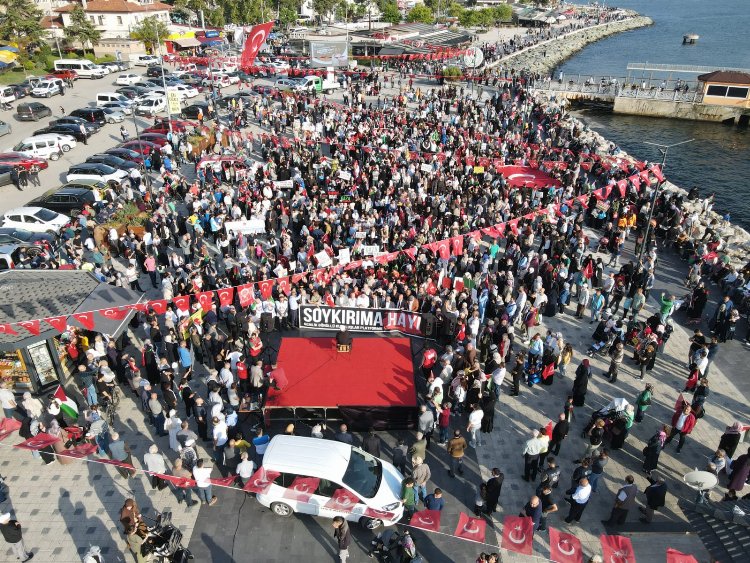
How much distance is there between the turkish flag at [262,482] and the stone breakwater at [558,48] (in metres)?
68.8

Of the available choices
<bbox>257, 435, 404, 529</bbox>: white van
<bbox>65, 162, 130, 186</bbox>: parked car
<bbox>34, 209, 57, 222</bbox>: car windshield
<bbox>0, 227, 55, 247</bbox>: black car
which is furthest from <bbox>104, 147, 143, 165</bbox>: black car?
<bbox>257, 435, 404, 529</bbox>: white van

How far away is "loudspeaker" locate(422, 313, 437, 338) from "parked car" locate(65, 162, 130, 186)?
758 inches

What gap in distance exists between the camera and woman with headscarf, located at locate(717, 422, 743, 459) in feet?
42.1

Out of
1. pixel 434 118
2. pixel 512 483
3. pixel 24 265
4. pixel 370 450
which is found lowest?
pixel 512 483

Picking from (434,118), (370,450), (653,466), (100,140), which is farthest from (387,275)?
(100,140)

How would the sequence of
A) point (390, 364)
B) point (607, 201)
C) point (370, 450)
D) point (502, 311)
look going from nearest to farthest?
point (370, 450)
point (390, 364)
point (502, 311)
point (607, 201)

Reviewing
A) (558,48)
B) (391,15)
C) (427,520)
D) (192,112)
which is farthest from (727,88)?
(391,15)

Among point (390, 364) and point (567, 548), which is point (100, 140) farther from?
point (567, 548)

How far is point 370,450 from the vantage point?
1257 cm

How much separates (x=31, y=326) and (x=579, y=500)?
14.0 m

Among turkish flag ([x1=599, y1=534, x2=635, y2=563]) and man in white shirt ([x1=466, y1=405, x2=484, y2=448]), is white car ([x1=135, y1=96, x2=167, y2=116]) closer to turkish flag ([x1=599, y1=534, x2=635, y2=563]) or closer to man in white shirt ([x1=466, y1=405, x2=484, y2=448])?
man in white shirt ([x1=466, y1=405, x2=484, y2=448])

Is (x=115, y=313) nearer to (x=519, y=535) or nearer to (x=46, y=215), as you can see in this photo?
(x=46, y=215)

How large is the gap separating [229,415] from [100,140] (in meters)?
31.4

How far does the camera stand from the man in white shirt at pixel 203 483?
452 inches
